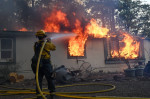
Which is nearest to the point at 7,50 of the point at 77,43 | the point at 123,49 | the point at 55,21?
the point at 55,21

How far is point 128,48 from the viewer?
1573cm

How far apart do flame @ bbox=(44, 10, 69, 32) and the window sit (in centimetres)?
326

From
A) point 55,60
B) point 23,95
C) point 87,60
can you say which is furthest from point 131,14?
point 23,95

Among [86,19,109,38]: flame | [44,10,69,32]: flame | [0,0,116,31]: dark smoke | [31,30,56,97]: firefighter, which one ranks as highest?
[0,0,116,31]: dark smoke

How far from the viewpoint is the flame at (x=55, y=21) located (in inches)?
542

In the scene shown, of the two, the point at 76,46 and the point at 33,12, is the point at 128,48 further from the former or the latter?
the point at 33,12

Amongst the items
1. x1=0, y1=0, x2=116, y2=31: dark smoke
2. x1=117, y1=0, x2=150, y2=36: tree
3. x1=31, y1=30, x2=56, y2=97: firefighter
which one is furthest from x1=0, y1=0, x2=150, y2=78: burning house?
x1=117, y1=0, x2=150, y2=36: tree

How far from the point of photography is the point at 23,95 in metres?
6.49

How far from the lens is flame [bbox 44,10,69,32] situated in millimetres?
13755

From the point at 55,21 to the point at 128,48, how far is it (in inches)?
273

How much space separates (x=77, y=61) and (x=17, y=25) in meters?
11.0

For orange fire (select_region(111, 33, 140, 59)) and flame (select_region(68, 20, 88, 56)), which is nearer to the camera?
flame (select_region(68, 20, 88, 56))

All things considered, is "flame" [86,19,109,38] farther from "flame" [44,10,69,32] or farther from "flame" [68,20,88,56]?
"flame" [44,10,69,32]

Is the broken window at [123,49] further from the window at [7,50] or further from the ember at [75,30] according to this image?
the window at [7,50]
